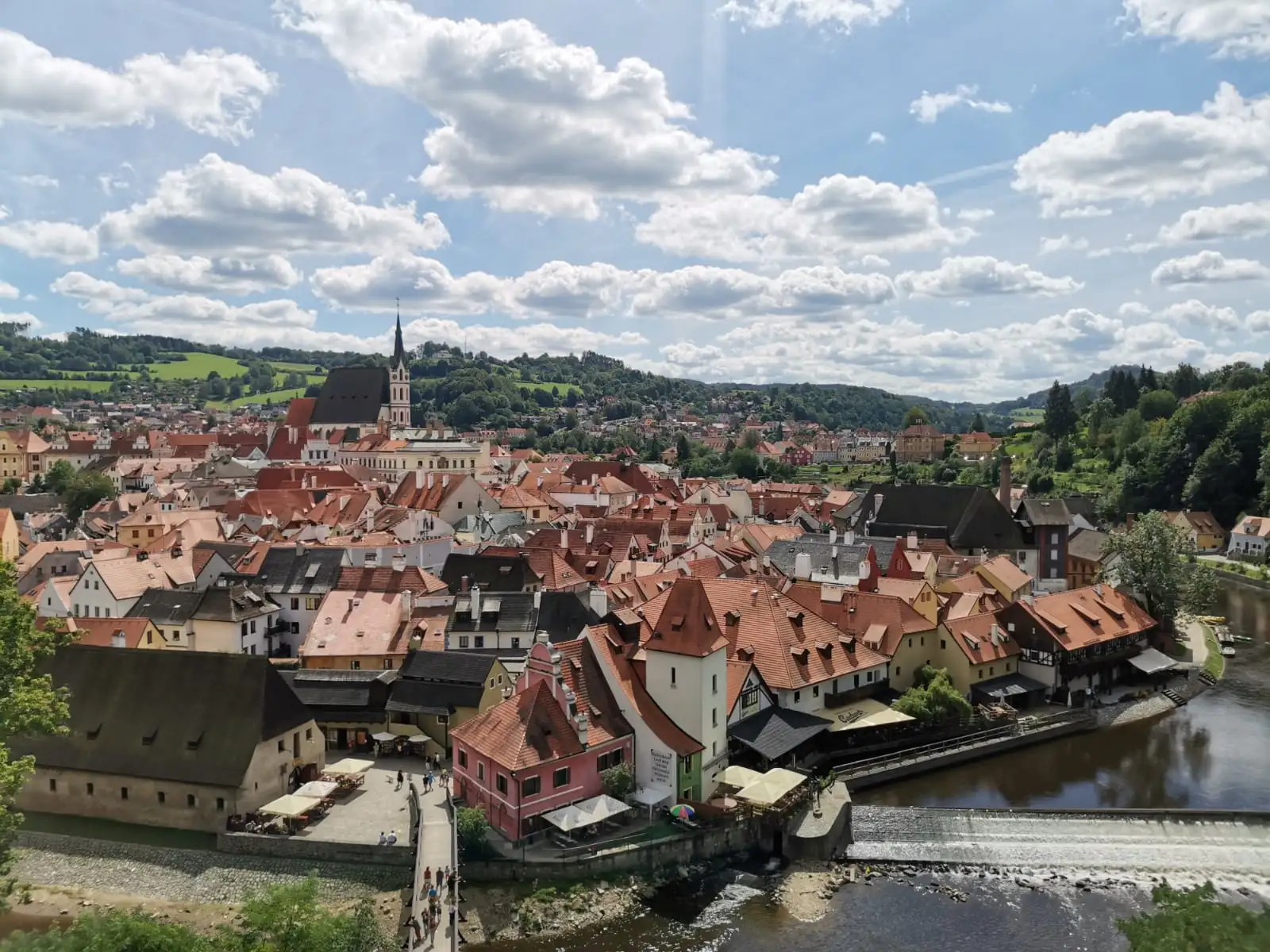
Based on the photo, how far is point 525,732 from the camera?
30.1m

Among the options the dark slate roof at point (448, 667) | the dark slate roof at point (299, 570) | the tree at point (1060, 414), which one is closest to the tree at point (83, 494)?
the dark slate roof at point (299, 570)

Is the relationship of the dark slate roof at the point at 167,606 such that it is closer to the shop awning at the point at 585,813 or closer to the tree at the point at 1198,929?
the shop awning at the point at 585,813

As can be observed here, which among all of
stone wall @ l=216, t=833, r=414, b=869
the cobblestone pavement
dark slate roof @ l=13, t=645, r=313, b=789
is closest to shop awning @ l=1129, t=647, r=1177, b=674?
stone wall @ l=216, t=833, r=414, b=869

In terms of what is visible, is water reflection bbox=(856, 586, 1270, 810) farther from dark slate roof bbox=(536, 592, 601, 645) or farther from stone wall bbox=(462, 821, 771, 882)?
dark slate roof bbox=(536, 592, 601, 645)

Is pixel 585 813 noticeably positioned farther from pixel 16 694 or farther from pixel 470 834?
pixel 16 694

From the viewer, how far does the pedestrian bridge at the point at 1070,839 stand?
30906mm

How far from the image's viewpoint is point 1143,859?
30969 millimetres

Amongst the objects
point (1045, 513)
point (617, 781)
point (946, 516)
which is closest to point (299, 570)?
point (617, 781)

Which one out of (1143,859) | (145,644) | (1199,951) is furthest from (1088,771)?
(145,644)

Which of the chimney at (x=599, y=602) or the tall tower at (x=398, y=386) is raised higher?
the tall tower at (x=398, y=386)

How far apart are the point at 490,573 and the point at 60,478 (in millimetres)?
70563

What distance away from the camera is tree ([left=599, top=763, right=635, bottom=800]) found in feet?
104

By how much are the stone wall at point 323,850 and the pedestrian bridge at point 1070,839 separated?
48.4 feet

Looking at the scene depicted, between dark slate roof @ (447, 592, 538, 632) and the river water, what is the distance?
17493mm
